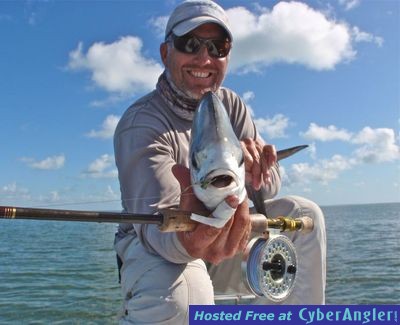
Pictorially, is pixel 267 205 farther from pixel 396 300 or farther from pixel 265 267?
pixel 396 300

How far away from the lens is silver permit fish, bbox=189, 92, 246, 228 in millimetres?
1993

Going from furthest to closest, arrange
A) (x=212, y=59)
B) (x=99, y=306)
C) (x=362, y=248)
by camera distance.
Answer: (x=362, y=248)
(x=99, y=306)
(x=212, y=59)

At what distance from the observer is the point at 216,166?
197 cm

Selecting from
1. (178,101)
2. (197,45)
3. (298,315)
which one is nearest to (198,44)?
(197,45)

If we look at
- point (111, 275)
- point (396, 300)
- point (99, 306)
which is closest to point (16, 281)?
point (111, 275)

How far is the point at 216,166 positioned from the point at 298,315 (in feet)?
4.80

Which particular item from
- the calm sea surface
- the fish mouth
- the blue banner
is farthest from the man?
the calm sea surface

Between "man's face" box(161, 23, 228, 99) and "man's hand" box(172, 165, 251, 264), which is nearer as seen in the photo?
"man's hand" box(172, 165, 251, 264)

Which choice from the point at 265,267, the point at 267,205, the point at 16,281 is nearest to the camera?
the point at 265,267

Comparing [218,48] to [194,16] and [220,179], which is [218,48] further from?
[220,179]

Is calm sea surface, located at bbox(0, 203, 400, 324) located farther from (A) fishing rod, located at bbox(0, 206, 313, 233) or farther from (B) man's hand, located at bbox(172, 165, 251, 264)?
(A) fishing rod, located at bbox(0, 206, 313, 233)

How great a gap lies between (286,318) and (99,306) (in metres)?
7.15

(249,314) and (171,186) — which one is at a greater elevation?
(171,186)

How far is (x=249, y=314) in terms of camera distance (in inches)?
113
